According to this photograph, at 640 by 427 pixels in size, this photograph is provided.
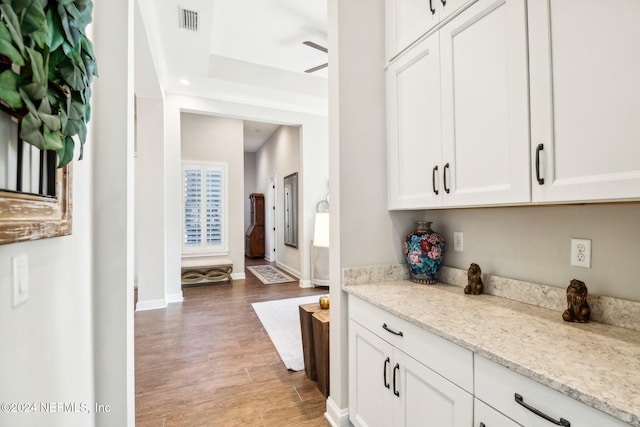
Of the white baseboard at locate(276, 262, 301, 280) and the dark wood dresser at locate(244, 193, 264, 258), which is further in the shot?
the dark wood dresser at locate(244, 193, 264, 258)

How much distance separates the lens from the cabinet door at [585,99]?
0.90m

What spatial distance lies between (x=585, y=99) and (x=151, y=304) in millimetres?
4787

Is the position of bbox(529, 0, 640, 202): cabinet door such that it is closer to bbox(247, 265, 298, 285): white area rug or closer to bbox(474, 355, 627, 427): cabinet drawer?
bbox(474, 355, 627, 427): cabinet drawer

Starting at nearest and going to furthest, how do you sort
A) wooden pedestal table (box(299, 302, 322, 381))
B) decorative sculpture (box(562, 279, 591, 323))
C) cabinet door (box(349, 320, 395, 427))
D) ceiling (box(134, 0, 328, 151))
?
decorative sculpture (box(562, 279, 591, 323))
cabinet door (box(349, 320, 395, 427))
wooden pedestal table (box(299, 302, 322, 381))
ceiling (box(134, 0, 328, 151))

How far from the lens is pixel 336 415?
183cm

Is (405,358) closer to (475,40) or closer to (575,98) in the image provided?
(575,98)

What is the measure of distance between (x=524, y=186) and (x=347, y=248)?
0.96 metres

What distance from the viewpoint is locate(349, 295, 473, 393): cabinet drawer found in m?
1.05

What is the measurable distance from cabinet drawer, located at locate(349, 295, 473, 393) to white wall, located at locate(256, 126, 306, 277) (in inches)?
157

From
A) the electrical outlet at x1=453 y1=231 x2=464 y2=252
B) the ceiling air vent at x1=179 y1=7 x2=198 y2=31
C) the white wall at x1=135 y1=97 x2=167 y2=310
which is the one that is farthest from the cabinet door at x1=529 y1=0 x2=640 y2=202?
the white wall at x1=135 y1=97 x2=167 y2=310

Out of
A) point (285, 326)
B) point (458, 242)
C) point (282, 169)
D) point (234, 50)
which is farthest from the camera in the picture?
point (282, 169)

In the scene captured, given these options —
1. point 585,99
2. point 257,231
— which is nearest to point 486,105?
point 585,99

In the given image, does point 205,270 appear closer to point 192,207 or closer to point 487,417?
point 192,207

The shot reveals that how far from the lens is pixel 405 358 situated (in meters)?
1.32
